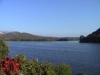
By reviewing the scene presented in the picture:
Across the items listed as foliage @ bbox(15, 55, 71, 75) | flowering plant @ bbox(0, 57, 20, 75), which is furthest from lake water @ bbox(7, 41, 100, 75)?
flowering plant @ bbox(0, 57, 20, 75)

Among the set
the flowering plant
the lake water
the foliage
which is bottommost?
the lake water

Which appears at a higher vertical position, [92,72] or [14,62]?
[14,62]

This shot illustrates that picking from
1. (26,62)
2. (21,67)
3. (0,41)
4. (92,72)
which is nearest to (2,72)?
(21,67)

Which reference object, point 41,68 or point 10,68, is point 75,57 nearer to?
point 41,68

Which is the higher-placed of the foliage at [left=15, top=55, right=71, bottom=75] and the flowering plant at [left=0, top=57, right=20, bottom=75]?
the flowering plant at [left=0, top=57, right=20, bottom=75]

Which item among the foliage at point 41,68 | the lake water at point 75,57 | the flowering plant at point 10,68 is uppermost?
the flowering plant at point 10,68

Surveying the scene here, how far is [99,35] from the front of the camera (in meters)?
191

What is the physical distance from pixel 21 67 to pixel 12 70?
5.28 meters

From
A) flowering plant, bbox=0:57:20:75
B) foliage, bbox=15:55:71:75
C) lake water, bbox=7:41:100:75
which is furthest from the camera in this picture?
lake water, bbox=7:41:100:75

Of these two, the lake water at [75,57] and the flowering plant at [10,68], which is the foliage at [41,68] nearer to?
the flowering plant at [10,68]

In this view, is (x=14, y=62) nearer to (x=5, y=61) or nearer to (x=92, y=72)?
Answer: (x=5, y=61)

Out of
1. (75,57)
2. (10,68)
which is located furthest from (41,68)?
(75,57)

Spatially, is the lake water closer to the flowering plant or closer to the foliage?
the foliage

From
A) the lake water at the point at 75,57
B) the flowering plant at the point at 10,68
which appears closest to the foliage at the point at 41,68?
the flowering plant at the point at 10,68
